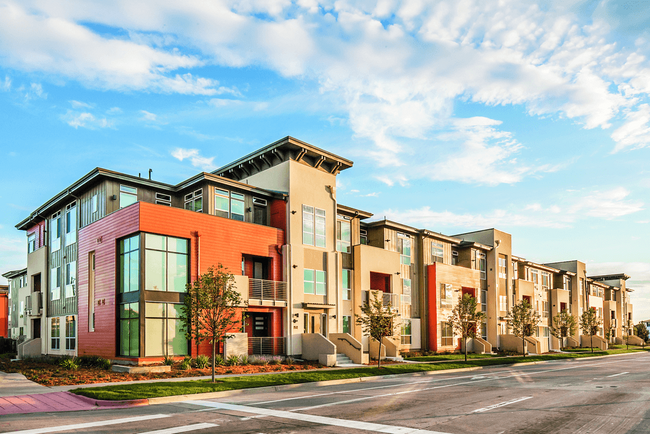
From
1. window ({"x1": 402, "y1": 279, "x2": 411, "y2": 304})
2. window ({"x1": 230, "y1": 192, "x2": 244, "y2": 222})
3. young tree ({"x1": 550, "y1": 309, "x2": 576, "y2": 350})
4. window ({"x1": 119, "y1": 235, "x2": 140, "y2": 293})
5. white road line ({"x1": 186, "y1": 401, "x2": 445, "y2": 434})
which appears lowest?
young tree ({"x1": 550, "y1": 309, "x2": 576, "y2": 350})

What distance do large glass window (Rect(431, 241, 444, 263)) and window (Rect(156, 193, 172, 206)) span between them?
76.7ft

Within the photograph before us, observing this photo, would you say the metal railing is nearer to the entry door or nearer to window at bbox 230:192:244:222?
the entry door

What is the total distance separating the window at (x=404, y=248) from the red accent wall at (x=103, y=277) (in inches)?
879

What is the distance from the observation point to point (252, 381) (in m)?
20.0

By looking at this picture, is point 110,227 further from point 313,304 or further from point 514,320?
point 514,320

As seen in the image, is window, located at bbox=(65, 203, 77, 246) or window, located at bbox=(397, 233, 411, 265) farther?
window, located at bbox=(397, 233, 411, 265)

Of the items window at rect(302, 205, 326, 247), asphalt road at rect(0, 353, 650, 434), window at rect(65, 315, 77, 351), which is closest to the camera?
asphalt road at rect(0, 353, 650, 434)

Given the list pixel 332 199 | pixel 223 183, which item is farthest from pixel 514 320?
pixel 223 183

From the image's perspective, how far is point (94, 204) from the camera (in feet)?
98.6

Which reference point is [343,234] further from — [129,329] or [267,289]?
[129,329]

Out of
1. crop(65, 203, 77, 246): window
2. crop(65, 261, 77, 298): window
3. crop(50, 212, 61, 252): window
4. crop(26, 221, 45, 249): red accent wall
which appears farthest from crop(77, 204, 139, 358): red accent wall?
crop(26, 221, 45, 249): red accent wall

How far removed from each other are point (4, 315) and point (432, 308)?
170 feet

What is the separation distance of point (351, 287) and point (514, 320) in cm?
1734

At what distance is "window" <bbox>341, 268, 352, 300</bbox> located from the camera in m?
35.8
